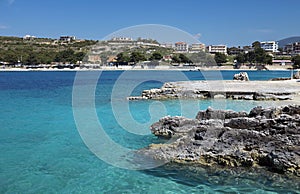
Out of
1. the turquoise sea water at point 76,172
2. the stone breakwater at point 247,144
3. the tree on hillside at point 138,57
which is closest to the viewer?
the turquoise sea water at point 76,172

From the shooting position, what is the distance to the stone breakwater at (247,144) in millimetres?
9594

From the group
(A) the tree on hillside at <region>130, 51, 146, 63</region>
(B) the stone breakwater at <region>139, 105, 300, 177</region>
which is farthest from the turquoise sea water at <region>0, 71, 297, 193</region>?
(A) the tree on hillside at <region>130, 51, 146, 63</region>

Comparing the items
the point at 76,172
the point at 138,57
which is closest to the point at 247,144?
the point at 76,172

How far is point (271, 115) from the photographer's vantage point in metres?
11.1

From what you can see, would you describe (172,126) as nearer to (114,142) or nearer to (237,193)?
(114,142)

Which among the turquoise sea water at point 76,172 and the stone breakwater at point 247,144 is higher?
the stone breakwater at point 247,144

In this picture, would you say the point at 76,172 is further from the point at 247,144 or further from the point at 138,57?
the point at 138,57

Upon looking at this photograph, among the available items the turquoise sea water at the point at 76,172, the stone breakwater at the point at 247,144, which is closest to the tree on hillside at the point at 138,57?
the turquoise sea water at the point at 76,172

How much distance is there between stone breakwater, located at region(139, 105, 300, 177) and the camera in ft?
31.5

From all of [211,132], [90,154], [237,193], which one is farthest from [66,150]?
[237,193]

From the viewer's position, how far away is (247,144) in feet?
33.8

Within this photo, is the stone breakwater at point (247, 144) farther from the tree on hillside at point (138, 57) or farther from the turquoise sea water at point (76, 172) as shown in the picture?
the tree on hillside at point (138, 57)

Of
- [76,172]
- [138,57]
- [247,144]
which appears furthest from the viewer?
[138,57]

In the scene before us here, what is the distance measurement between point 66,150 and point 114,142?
7.23ft
